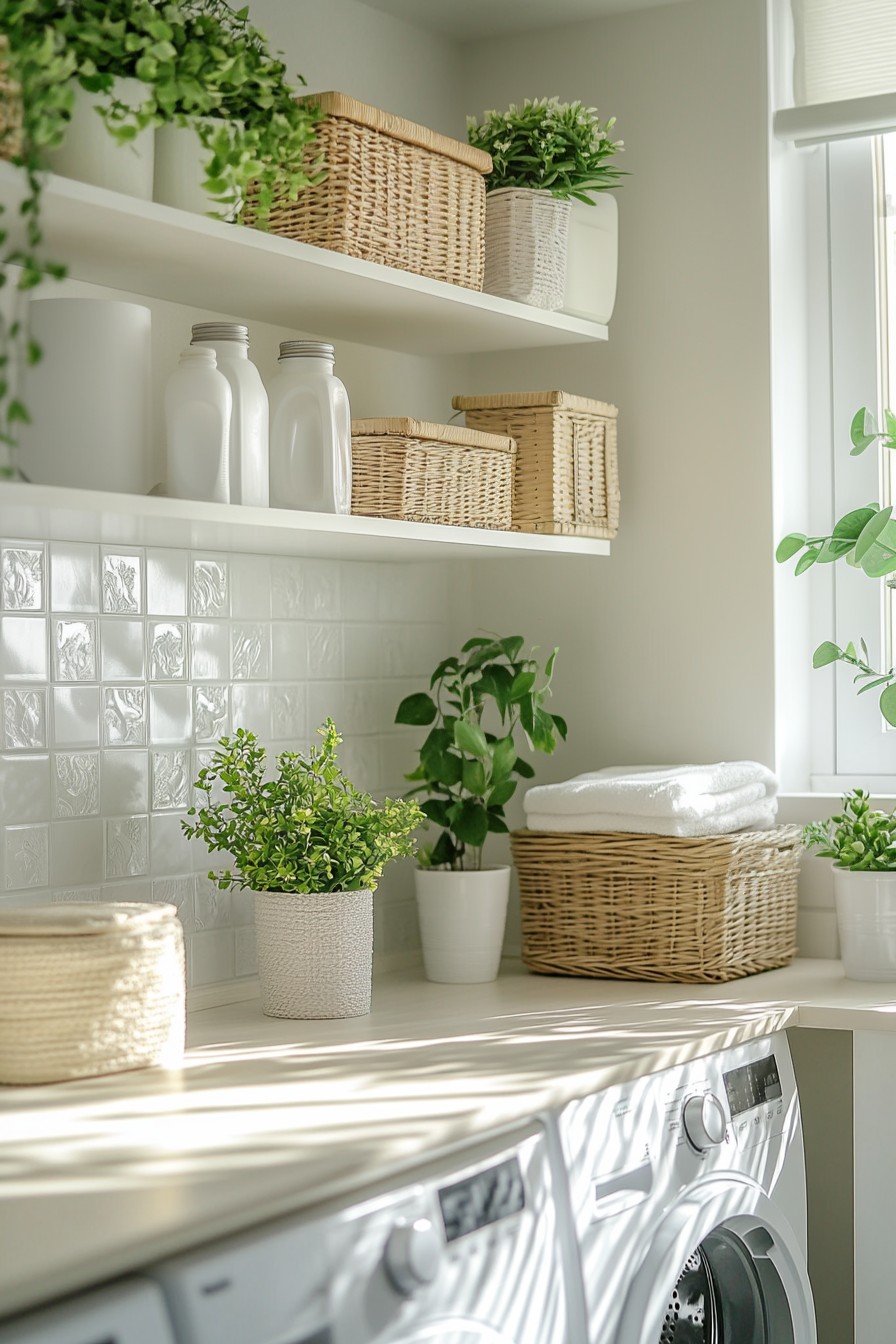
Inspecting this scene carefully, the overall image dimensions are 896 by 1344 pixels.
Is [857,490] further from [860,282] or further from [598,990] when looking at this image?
[598,990]

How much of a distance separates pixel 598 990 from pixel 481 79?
1.65 metres

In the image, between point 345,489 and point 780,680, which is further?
point 780,680

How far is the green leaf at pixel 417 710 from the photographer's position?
2566mm

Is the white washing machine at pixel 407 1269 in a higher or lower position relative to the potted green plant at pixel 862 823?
lower

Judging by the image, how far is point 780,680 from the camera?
2.70 metres

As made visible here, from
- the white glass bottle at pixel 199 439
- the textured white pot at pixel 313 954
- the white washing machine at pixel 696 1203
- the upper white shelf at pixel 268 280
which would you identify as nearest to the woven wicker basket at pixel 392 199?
the upper white shelf at pixel 268 280

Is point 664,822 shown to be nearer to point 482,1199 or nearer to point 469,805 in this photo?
point 469,805

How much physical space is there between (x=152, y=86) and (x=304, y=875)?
99 cm

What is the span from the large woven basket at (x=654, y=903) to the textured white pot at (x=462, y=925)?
0.08 metres

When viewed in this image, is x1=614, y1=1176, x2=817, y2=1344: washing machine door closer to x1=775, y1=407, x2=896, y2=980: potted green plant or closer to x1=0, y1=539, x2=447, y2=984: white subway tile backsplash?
x1=775, y1=407, x2=896, y2=980: potted green plant

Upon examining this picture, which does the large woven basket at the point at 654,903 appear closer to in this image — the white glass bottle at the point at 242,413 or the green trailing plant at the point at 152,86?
the white glass bottle at the point at 242,413

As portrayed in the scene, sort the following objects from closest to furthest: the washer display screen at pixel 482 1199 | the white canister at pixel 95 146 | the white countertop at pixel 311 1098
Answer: the white countertop at pixel 311 1098 < the washer display screen at pixel 482 1199 < the white canister at pixel 95 146

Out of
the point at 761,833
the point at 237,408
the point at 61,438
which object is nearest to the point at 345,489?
the point at 237,408

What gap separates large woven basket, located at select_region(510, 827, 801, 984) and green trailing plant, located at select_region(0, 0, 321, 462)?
3.57ft
